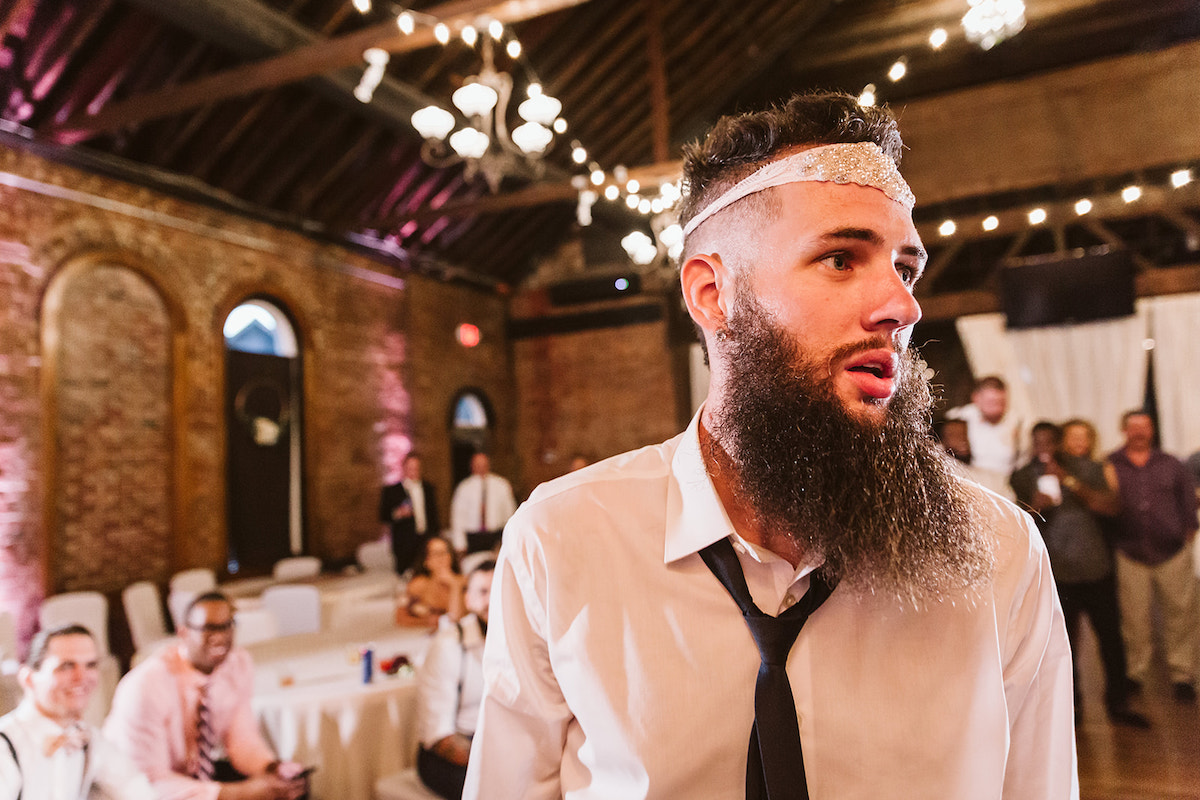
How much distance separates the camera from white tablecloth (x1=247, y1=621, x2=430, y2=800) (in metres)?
3.11

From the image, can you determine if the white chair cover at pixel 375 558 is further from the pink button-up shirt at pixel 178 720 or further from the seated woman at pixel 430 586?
the pink button-up shirt at pixel 178 720

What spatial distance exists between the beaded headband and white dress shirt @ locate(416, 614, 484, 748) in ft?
8.46

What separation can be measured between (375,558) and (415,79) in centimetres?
489

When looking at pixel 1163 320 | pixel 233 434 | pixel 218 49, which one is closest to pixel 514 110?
pixel 218 49

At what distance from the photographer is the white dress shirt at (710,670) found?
929mm

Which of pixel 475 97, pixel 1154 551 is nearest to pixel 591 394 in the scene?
pixel 475 97

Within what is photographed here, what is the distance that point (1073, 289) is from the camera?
631 cm

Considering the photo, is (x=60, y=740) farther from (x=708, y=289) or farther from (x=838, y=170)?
(x=838, y=170)

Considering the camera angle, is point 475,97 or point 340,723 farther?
point 475,97

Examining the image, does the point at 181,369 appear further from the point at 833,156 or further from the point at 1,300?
the point at 833,156

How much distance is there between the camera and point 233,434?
6941mm

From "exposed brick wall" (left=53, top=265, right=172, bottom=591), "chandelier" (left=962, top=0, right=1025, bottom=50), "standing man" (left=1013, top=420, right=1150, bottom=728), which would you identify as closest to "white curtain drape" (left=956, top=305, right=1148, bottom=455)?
"standing man" (left=1013, top=420, right=1150, bottom=728)

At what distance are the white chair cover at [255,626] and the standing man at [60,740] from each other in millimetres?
2189

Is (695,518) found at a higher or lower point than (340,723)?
higher
